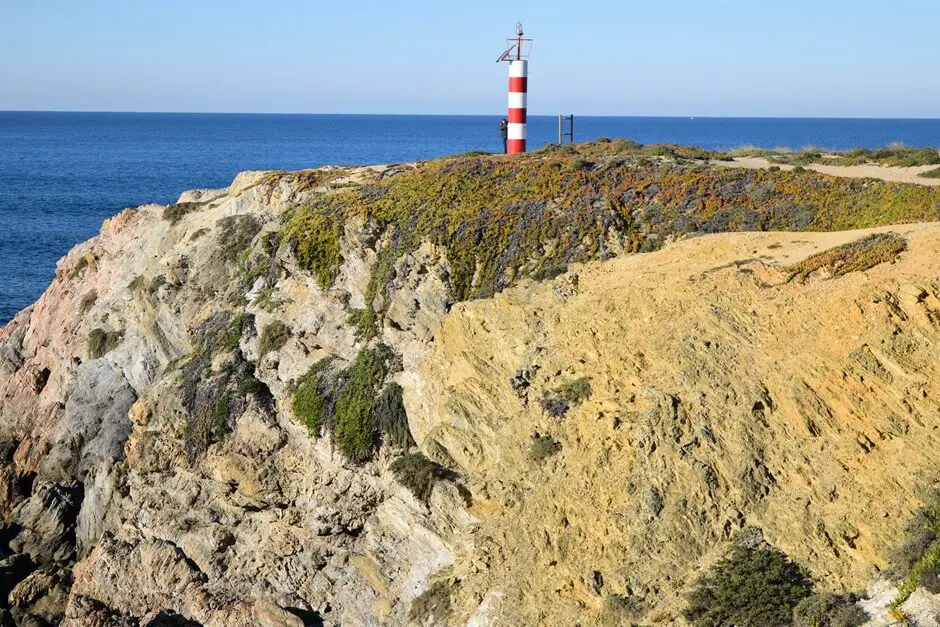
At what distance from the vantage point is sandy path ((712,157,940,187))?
2484 centimetres

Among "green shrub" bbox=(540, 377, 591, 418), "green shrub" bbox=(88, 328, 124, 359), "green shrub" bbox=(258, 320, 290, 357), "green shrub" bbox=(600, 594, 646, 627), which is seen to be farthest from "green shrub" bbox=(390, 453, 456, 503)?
"green shrub" bbox=(88, 328, 124, 359)

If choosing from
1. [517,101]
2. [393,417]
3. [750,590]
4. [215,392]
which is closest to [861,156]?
[517,101]

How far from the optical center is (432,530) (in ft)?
62.2

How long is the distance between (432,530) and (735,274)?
26.5 feet

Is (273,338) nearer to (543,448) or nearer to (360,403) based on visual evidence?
(360,403)

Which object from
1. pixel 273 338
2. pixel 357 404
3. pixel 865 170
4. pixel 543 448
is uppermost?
pixel 865 170

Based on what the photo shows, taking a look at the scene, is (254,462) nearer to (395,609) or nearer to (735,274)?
(395,609)

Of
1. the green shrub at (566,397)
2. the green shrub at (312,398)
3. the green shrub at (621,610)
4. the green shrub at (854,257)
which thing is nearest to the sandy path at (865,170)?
the green shrub at (854,257)

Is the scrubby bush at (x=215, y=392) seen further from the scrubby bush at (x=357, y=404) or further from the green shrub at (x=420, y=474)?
the green shrub at (x=420, y=474)

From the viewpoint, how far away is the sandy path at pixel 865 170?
24844 mm

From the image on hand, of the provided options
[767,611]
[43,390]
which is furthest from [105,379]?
[767,611]

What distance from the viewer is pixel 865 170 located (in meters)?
26.7

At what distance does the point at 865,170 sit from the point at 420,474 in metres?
15.8

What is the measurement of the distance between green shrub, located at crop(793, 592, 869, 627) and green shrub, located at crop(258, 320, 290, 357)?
14165 millimetres
